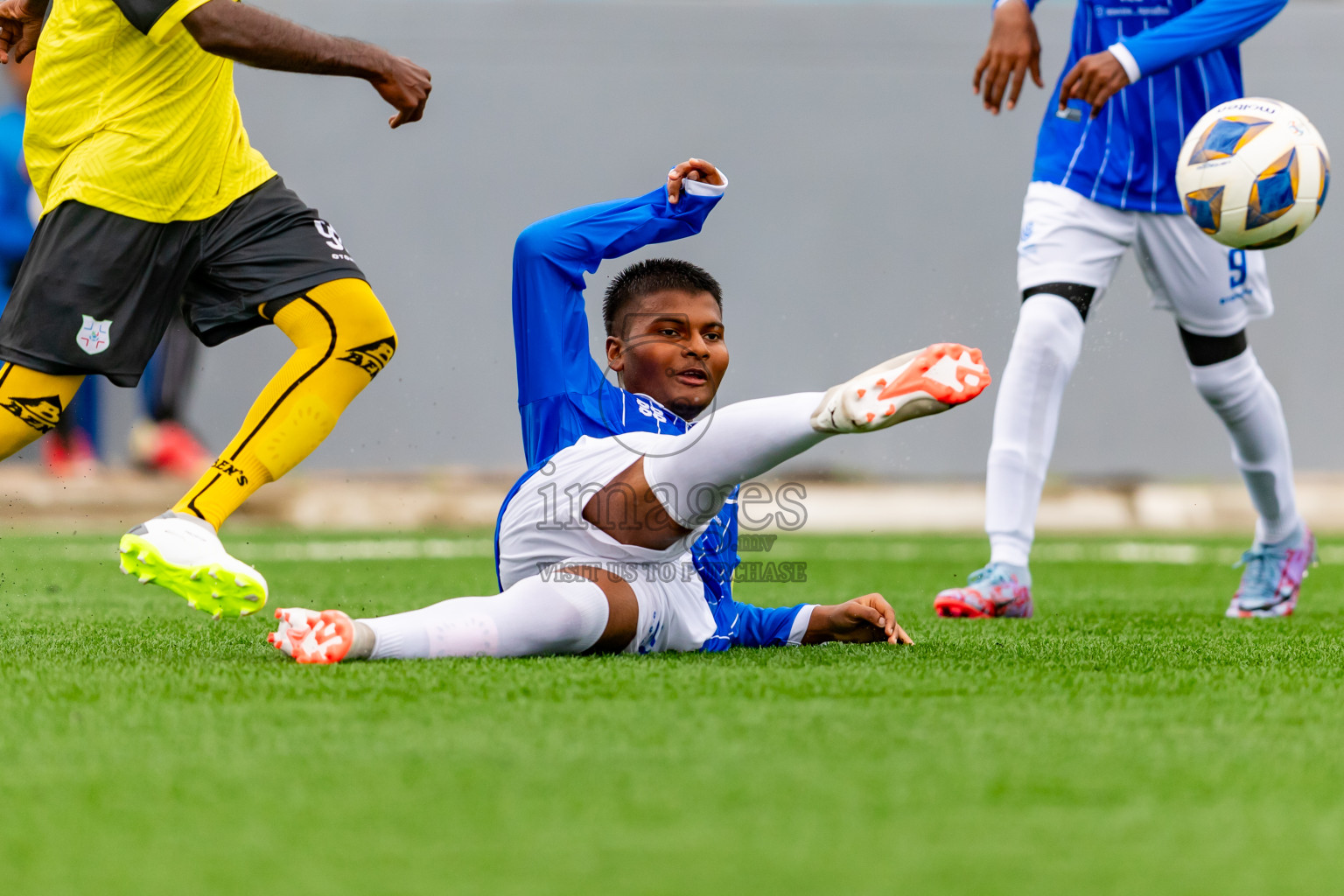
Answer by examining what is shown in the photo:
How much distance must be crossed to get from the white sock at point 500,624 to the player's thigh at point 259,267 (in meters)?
0.71

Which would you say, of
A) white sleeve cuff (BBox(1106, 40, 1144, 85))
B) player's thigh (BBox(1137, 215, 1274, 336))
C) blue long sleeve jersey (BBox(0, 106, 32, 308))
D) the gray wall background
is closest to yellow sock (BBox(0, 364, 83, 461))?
white sleeve cuff (BBox(1106, 40, 1144, 85))

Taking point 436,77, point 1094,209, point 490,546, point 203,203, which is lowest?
point 490,546

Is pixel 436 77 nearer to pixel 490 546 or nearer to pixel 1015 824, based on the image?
pixel 490 546

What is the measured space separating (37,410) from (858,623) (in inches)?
60.5

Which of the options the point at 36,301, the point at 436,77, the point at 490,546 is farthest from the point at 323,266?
the point at 436,77

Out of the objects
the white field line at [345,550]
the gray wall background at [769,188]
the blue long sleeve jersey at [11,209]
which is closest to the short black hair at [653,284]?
the white field line at [345,550]

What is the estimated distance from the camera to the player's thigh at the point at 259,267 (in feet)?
9.01

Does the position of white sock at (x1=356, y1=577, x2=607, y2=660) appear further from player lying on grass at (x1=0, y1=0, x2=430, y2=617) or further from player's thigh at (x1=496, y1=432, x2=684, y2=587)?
player lying on grass at (x1=0, y1=0, x2=430, y2=617)

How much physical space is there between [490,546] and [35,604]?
2.63 meters

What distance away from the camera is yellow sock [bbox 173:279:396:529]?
2697mm

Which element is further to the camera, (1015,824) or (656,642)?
(656,642)

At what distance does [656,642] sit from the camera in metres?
2.48

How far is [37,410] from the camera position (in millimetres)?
2688

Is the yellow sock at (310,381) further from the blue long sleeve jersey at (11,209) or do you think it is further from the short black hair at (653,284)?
the blue long sleeve jersey at (11,209)
